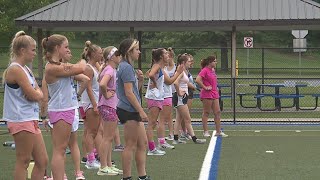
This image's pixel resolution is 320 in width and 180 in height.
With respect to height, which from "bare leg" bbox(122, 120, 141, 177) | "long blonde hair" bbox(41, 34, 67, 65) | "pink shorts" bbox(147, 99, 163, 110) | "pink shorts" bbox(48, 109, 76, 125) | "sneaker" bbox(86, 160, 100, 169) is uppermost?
"long blonde hair" bbox(41, 34, 67, 65)

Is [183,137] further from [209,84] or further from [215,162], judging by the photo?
[215,162]

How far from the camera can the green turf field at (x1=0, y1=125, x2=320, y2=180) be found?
8.55m

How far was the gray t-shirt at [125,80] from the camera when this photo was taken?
24.1ft

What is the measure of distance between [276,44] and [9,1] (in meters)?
28.0

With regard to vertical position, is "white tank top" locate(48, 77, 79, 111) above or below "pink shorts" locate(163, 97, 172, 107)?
above

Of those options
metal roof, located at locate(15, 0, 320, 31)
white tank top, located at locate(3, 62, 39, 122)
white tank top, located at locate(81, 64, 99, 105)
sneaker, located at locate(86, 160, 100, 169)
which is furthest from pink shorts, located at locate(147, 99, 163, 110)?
metal roof, located at locate(15, 0, 320, 31)

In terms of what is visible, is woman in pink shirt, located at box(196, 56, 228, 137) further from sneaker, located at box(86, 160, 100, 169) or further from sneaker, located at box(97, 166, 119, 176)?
sneaker, located at box(97, 166, 119, 176)

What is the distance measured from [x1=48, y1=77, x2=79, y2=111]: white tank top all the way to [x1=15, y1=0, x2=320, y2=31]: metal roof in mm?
12083

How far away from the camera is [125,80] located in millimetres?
7328

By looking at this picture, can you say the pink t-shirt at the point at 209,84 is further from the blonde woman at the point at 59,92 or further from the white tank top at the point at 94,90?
the blonde woman at the point at 59,92

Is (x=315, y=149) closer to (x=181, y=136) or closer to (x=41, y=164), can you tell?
(x=181, y=136)

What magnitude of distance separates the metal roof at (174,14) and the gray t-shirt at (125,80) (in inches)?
453

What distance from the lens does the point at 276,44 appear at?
56.4 metres

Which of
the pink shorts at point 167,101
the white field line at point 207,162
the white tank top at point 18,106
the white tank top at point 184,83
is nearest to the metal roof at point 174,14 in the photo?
the white tank top at point 184,83
